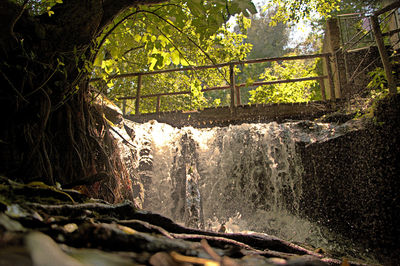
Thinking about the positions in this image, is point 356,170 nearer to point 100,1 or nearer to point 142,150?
point 142,150

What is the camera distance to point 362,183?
17.2 feet

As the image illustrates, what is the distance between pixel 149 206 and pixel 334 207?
3474mm

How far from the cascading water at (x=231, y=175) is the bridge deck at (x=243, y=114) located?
765 millimetres

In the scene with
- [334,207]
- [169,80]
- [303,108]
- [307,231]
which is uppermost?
[169,80]

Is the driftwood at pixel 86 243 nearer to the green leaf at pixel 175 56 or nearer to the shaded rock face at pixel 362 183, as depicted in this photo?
the green leaf at pixel 175 56

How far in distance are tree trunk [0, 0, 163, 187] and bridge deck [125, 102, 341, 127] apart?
4.87m

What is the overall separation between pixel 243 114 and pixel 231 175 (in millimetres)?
1922

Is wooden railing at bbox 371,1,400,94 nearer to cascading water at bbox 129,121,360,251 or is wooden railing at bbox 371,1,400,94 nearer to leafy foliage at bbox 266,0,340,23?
cascading water at bbox 129,121,360,251

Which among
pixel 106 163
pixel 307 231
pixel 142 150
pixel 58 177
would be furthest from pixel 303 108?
pixel 58 177

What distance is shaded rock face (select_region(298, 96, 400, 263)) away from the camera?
15.6 ft

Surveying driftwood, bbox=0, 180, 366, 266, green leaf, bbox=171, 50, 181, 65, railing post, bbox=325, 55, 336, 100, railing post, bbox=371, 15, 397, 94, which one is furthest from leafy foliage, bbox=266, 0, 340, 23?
driftwood, bbox=0, 180, 366, 266

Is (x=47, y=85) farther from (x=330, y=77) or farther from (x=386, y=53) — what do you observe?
(x=330, y=77)

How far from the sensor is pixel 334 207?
544 cm

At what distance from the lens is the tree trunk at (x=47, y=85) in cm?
180
